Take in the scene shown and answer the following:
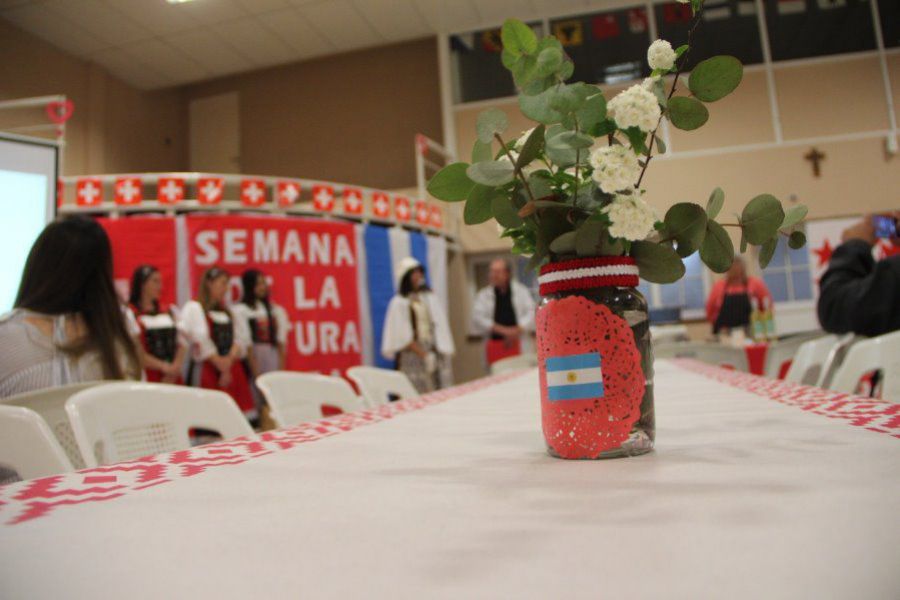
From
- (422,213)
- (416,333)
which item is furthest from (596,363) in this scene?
(422,213)

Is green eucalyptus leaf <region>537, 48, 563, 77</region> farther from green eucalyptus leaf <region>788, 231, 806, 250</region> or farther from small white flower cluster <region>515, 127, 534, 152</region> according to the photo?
green eucalyptus leaf <region>788, 231, 806, 250</region>

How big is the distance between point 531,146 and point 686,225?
20 centimetres

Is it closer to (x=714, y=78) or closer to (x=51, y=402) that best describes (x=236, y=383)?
(x=51, y=402)

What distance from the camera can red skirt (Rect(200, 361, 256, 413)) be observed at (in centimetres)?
385

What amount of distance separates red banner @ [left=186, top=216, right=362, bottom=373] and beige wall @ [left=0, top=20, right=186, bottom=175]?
140cm

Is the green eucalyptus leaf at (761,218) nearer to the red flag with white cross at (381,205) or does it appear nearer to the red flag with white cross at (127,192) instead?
the red flag with white cross at (127,192)

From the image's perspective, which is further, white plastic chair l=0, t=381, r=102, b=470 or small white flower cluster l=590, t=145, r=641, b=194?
white plastic chair l=0, t=381, r=102, b=470

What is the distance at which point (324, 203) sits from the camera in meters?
4.89

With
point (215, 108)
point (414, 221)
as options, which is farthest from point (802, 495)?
point (215, 108)

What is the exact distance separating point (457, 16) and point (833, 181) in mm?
3859

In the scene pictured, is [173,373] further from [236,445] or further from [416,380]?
[236,445]

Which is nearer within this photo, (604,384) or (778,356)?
(604,384)

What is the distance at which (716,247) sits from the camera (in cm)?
70

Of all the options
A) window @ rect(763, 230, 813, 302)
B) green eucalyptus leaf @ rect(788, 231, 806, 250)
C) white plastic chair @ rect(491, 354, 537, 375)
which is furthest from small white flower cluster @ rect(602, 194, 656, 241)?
window @ rect(763, 230, 813, 302)
